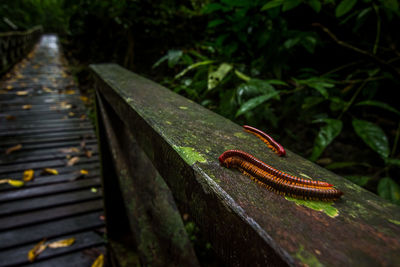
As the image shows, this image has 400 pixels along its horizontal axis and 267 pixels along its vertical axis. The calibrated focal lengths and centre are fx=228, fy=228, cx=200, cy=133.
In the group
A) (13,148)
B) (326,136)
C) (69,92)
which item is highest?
(326,136)

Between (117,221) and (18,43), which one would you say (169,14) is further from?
(18,43)

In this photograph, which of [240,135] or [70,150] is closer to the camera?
[240,135]

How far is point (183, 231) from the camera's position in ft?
4.13

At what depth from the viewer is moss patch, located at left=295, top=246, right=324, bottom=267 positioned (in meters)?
0.31

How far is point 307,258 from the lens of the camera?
0.31 m

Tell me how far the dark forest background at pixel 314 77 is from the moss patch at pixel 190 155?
978 millimetres

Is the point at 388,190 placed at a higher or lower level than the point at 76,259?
higher

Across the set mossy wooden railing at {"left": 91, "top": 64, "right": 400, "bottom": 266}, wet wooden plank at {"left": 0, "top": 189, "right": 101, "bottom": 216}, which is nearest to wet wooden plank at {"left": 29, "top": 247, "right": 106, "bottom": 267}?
wet wooden plank at {"left": 0, "top": 189, "right": 101, "bottom": 216}

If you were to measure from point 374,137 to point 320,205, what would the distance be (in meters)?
1.27

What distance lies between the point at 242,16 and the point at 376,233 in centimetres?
197

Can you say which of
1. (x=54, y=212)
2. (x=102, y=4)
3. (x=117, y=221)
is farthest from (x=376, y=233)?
(x=102, y=4)

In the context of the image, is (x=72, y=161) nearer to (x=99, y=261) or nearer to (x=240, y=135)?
(x=99, y=261)

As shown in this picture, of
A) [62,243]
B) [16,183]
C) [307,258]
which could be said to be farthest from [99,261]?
[307,258]

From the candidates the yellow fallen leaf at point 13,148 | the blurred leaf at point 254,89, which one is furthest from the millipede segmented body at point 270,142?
the yellow fallen leaf at point 13,148
